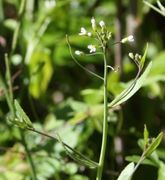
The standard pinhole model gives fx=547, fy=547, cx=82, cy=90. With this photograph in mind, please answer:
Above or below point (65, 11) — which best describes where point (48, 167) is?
below

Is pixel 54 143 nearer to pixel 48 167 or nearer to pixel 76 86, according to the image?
pixel 48 167

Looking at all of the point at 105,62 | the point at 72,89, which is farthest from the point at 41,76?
the point at 105,62

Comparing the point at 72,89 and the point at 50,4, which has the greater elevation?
the point at 50,4

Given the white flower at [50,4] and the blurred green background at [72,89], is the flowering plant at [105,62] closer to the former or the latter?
the blurred green background at [72,89]

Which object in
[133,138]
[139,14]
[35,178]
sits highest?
[139,14]

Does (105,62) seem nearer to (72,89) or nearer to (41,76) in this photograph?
(41,76)

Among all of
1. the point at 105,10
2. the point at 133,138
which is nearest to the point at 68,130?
the point at 133,138

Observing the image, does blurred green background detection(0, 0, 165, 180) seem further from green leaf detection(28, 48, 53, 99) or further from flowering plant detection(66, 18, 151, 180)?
flowering plant detection(66, 18, 151, 180)

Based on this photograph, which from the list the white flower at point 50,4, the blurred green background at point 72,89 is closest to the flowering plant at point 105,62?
the blurred green background at point 72,89
